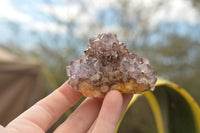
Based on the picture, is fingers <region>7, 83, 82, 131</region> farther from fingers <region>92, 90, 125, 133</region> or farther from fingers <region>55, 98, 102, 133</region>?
fingers <region>92, 90, 125, 133</region>

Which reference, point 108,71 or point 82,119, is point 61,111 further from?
point 108,71

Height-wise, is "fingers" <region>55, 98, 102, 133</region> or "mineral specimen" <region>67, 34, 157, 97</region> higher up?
"mineral specimen" <region>67, 34, 157, 97</region>

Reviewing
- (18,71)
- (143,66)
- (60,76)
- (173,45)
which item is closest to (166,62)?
(173,45)

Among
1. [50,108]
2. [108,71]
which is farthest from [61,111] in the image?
[108,71]

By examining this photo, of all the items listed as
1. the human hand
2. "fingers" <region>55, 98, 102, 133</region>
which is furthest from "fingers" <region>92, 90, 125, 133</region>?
"fingers" <region>55, 98, 102, 133</region>

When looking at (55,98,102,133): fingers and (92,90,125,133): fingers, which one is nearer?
(92,90,125,133): fingers

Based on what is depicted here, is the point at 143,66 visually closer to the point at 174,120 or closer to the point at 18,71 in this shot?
the point at 174,120

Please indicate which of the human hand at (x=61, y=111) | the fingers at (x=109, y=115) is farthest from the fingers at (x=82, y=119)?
the fingers at (x=109, y=115)
